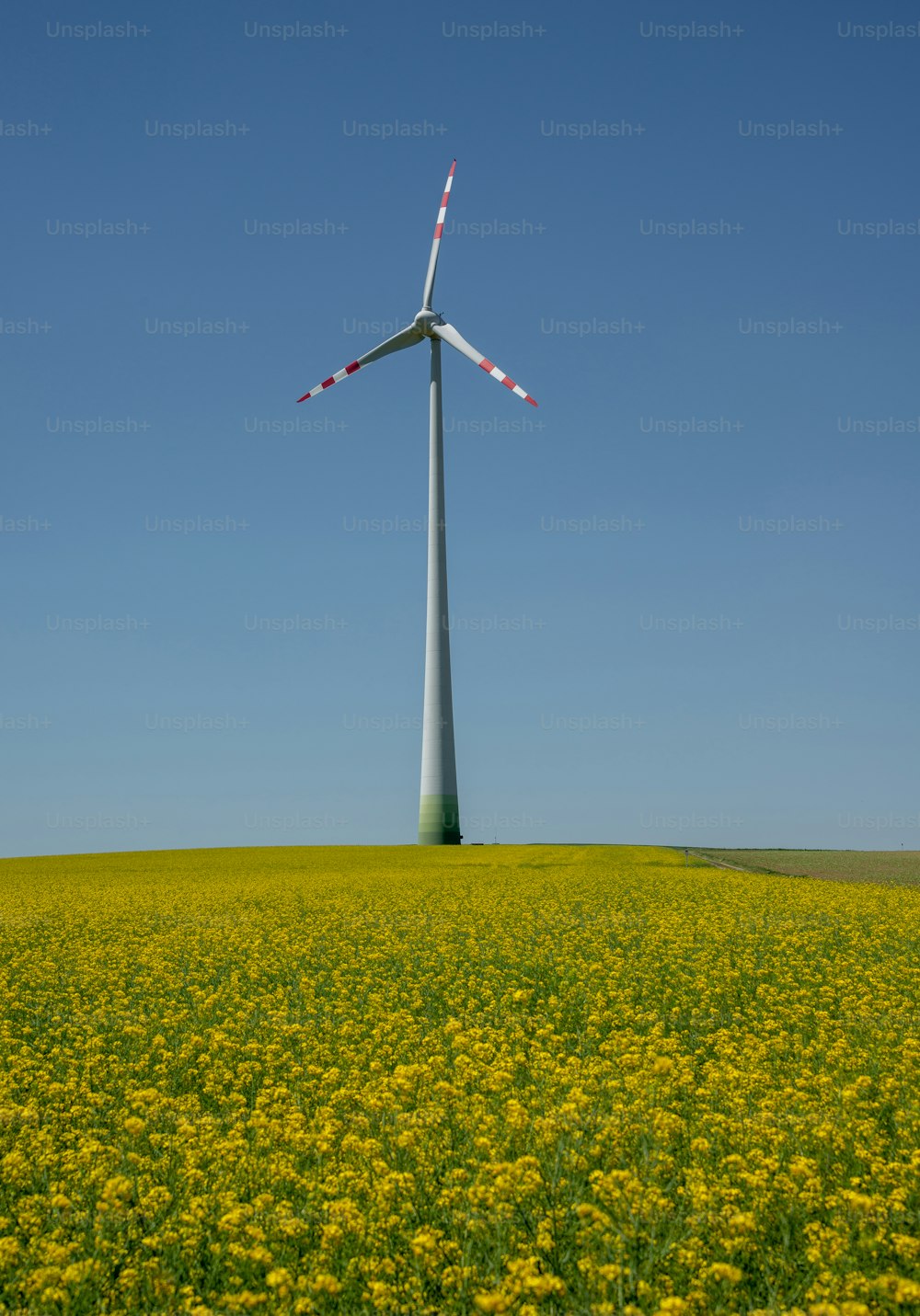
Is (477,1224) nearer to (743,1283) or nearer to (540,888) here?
(743,1283)

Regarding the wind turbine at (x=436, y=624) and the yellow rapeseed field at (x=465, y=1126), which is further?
the wind turbine at (x=436, y=624)

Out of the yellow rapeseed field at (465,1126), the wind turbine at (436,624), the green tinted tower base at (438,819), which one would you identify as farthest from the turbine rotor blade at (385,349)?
the yellow rapeseed field at (465,1126)

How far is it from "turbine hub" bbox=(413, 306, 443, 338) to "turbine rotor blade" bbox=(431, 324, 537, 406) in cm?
35

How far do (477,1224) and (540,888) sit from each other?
94.7 feet

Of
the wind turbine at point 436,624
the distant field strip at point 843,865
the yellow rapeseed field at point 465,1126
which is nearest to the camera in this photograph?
the yellow rapeseed field at point 465,1126

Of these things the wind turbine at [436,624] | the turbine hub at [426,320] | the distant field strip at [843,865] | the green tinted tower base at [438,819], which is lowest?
the distant field strip at [843,865]

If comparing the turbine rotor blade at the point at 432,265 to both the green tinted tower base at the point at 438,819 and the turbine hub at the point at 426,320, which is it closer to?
the turbine hub at the point at 426,320

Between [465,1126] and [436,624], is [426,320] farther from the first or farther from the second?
[465,1126]

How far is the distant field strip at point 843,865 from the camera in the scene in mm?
45406

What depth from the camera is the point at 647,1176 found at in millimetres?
7664

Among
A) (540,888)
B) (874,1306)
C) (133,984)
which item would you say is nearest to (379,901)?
(540,888)

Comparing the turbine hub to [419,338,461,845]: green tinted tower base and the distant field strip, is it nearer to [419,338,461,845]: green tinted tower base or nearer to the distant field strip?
[419,338,461,845]: green tinted tower base

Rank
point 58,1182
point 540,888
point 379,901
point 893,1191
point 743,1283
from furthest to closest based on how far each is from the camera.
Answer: point 540,888 → point 379,901 → point 58,1182 → point 893,1191 → point 743,1283

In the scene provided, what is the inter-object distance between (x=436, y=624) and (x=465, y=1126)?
52.2 meters
